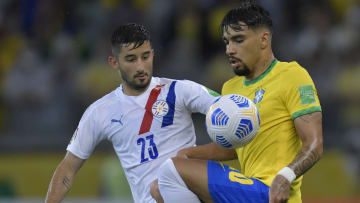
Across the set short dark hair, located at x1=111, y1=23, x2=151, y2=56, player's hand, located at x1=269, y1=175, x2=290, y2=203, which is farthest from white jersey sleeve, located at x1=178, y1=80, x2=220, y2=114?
player's hand, located at x1=269, y1=175, x2=290, y2=203

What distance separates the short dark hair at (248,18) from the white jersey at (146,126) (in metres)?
0.74

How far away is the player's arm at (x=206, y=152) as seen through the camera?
18.6 feet

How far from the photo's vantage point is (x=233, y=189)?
5.18m

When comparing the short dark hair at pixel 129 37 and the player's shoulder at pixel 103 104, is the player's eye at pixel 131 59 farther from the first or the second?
the player's shoulder at pixel 103 104

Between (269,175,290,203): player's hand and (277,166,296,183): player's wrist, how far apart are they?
2 centimetres

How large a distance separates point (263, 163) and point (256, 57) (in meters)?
0.81

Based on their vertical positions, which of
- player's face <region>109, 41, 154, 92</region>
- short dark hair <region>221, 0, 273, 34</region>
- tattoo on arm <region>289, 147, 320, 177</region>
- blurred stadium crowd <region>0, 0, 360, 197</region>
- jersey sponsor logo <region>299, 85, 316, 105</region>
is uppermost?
short dark hair <region>221, 0, 273, 34</region>

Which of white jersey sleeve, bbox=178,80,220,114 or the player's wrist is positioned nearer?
the player's wrist

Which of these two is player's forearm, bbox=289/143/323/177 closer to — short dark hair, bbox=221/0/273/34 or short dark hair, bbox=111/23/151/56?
short dark hair, bbox=221/0/273/34

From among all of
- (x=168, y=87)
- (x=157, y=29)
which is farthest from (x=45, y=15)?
(x=168, y=87)

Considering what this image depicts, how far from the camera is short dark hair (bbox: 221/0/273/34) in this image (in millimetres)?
5391

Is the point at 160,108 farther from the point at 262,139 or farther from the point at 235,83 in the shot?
the point at 262,139

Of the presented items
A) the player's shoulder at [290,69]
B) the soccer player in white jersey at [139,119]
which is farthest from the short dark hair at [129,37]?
the player's shoulder at [290,69]

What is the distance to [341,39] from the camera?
11.8m
